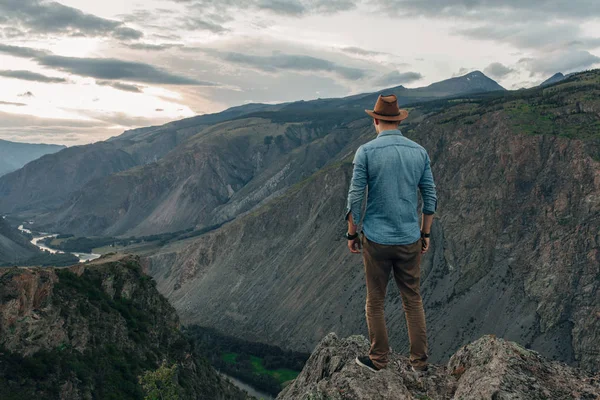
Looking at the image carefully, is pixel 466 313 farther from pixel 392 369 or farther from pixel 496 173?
pixel 392 369

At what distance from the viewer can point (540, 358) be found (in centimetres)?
871

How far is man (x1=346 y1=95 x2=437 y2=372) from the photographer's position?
25.8ft

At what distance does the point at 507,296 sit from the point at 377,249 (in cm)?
6944

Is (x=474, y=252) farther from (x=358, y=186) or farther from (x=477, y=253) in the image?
(x=358, y=186)

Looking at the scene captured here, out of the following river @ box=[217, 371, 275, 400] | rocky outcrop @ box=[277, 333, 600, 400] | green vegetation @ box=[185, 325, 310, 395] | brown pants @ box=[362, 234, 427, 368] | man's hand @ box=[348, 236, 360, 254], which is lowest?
river @ box=[217, 371, 275, 400]

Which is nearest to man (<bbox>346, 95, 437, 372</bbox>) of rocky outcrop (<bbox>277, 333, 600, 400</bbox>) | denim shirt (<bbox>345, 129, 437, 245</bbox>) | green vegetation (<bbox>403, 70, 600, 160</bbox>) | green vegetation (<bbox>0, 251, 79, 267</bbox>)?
denim shirt (<bbox>345, 129, 437, 245</bbox>)

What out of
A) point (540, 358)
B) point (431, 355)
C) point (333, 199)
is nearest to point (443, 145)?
point (333, 199)

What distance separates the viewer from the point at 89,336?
3825 cm

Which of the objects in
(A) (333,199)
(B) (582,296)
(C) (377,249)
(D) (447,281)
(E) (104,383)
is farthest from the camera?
(A) (333,199)

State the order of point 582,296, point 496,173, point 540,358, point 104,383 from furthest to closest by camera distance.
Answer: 1. point 496,173
2. point 582,296
3. point 104,383
4. point 540,358

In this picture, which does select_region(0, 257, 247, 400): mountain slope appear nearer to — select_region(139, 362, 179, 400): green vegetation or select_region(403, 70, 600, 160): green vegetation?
select_region(139, 362, 179, 400): green vegetation

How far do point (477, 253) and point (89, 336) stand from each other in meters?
59.8

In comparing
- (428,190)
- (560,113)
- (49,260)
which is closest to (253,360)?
(560,113)

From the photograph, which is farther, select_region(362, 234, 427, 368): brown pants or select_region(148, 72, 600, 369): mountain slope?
select_region(148, 72, 600, 369): mountain slope
